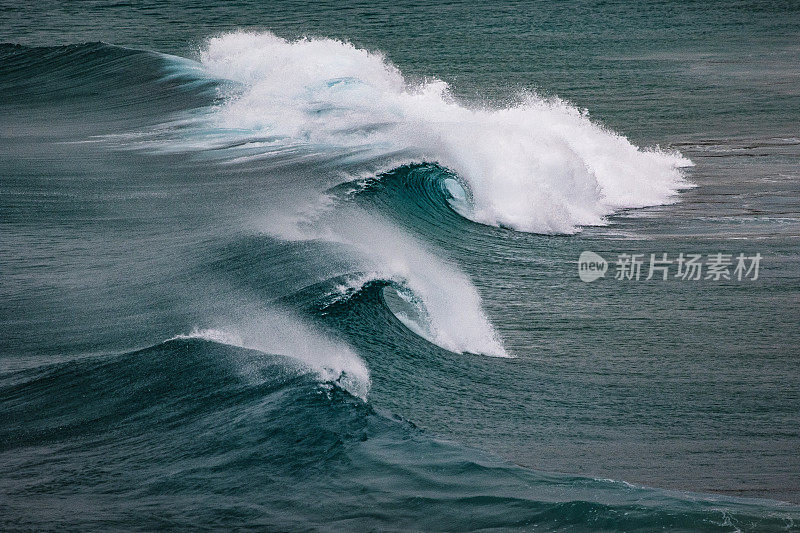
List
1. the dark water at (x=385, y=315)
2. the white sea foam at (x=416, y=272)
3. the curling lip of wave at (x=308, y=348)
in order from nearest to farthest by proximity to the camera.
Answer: the dark water at (x=385, y=315) < the curling lip of wave at (x=308, y=348) < the white sea foam at (x=416, y=272)

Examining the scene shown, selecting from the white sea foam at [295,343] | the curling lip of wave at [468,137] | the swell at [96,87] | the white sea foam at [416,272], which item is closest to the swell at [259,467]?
the white sea foam at [295,343]

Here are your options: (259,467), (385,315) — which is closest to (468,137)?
(385,315)

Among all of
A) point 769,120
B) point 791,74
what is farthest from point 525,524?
point 791,74

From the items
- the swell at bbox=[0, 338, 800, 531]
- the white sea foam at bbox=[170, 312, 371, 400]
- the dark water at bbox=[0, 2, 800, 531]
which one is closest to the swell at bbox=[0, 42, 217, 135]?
the dark water at bbox=[0, 2, 800, 531]

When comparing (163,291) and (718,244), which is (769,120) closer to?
(718,244)

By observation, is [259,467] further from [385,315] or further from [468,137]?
[468,137]

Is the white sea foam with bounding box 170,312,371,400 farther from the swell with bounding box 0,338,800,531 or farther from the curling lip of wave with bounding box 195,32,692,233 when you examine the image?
the curling lip of wave with bounding box 195,32,692,233

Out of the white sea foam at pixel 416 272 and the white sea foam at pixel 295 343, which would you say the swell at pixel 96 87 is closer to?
the white sea foam at pixel 416 272

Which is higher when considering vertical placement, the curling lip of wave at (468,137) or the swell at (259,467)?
the curling lip of wave at (468,137)
